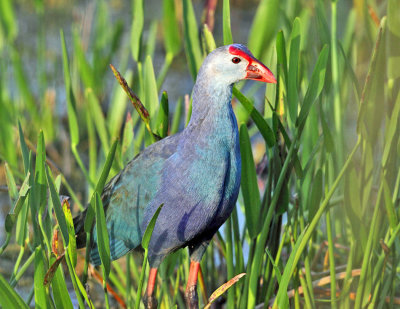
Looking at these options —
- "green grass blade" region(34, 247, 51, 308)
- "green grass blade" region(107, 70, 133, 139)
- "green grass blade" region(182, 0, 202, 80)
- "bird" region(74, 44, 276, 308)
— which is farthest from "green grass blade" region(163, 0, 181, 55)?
"green grass blade" region(34, 247, 51, 308)

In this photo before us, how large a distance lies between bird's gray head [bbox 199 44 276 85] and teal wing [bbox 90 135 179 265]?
7.5 inches

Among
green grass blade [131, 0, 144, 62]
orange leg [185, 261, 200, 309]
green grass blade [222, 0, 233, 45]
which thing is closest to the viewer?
green grass blade [222, 0, 233, 45]

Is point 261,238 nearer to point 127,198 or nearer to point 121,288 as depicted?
point 127,198

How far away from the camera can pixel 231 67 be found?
65.3 inches

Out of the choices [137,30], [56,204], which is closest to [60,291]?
[56,204]

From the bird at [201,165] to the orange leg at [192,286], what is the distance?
0.13 meters

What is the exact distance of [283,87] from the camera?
179 centimetres

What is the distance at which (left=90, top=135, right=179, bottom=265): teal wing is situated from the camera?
1.74 meters

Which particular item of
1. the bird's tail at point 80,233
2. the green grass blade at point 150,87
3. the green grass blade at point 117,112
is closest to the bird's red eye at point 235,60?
the green grass blade at point 150,87

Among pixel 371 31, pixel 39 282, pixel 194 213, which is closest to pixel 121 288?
pixel 194 213

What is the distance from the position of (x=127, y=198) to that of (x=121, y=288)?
1.60ft

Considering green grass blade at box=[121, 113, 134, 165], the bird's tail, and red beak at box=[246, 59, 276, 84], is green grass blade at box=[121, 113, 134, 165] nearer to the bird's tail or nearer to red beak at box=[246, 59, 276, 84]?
the bird's tail

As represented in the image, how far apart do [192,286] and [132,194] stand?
315 mm

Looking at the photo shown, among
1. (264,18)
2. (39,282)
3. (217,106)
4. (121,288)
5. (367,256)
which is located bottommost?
(121,288)
